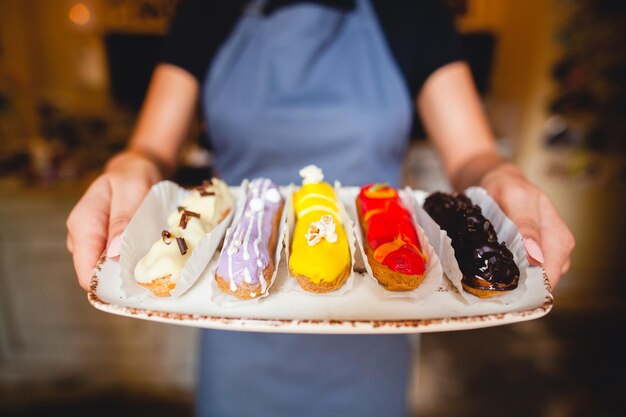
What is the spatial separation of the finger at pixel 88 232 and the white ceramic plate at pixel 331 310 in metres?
0.05

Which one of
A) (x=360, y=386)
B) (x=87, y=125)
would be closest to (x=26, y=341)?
(x=87, y=125)

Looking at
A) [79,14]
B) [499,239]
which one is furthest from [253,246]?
[79,14]

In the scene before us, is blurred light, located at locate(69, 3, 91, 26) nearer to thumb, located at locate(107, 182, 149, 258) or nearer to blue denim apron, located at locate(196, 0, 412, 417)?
blue denim apron, located at locate(196, 0, 412, 417)

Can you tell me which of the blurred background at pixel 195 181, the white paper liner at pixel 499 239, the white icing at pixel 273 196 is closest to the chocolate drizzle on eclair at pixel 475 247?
the white paper liner at pixel 499 239

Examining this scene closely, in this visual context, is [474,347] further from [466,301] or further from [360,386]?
[466,301]

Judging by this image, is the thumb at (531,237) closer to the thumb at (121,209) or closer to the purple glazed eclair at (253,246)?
the purple glazed eclair at (253,246)

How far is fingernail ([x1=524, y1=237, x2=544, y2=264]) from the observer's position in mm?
1150

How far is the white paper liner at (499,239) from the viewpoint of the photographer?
1096mm

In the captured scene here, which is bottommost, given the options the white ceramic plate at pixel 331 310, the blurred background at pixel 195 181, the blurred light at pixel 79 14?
the blurred background at pixel 195 181

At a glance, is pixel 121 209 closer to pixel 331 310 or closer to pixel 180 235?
pixel 180 235

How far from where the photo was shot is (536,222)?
1.24 meters

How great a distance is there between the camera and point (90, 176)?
11.5 ft

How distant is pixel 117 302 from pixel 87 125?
4143 millimetres

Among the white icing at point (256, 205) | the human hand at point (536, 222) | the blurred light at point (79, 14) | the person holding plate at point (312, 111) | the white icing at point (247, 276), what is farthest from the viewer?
the blurred light at point (79, 14)
